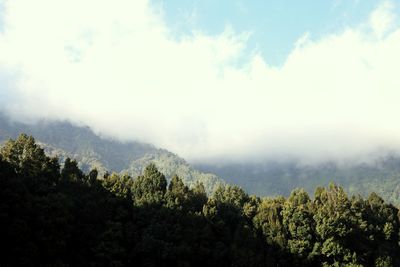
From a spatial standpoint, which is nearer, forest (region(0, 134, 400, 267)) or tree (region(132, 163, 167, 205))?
forest (region(0, 134, 400, 267))

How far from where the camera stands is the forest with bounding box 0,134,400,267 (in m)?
61.4

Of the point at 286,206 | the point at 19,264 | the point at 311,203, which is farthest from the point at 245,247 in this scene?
the point at 19,264

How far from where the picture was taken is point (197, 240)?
77375mm

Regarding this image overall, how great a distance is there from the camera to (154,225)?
73.6 m

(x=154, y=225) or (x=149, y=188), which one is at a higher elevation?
(x=149, y=188)

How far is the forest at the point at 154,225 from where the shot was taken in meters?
61.4

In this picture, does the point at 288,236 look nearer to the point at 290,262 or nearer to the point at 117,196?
the point at 290,262

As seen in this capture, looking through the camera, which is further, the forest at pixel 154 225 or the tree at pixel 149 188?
the tree at pixel 149 188

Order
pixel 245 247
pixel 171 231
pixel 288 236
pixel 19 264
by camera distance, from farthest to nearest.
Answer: pixel 288 236 → pixel 245 247 → pixel 171 231 → pixel 19 264

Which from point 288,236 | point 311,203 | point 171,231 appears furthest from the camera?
point 311,203

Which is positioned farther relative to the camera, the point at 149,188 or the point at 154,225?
the point at 149,188

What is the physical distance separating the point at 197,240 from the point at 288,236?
17.9 metres

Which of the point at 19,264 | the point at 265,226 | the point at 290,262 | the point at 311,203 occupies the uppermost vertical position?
the point at 311,203

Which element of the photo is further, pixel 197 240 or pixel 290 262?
pixel 290 262
